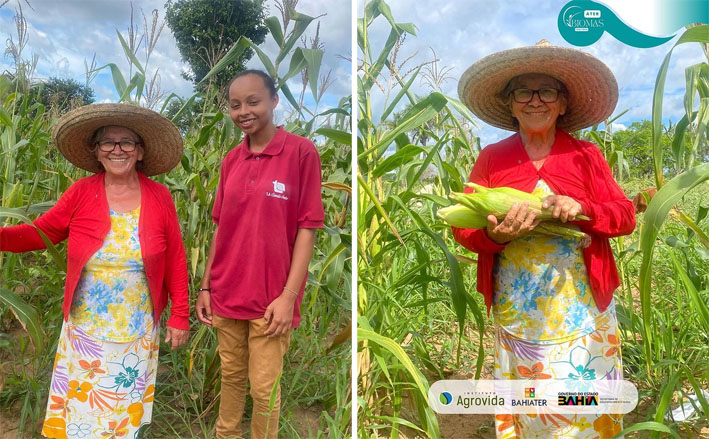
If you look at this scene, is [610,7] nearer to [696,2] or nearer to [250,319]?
[696,2]

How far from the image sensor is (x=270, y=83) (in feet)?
2.90

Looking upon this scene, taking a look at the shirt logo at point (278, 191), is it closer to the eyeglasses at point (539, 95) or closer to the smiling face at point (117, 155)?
the smiling face at point (117, 155)

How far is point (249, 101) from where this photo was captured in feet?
2.82

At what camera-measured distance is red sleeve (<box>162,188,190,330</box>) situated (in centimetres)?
93

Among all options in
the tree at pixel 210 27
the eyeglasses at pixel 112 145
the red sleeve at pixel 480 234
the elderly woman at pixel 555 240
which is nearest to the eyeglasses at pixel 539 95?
the elderly woman at pixel 555 240

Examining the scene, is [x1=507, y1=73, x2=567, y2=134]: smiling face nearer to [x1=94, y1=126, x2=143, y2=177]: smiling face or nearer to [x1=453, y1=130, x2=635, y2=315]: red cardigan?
[x1=453, y1=130, x2=635, y2=315]: red cardigan

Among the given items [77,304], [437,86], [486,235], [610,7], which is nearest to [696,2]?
[610,7]

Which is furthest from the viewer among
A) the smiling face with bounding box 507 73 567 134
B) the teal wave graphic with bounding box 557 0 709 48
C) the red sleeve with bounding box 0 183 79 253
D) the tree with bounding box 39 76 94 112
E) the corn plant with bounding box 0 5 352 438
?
the tree with bounding box 39 76 94 112

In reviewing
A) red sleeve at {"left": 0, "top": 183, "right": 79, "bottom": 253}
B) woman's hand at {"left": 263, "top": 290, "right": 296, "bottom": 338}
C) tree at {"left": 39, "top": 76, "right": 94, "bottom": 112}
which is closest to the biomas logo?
woman's hand at {"left": 263, "top": 290, "right": 296, "bottom": 338}

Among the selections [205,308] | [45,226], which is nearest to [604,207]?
[205,308]

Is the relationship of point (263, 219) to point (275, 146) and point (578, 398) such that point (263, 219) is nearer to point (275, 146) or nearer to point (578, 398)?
point (275, 146)

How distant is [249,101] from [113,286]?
403mm

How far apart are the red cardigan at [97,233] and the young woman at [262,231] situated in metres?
0.09

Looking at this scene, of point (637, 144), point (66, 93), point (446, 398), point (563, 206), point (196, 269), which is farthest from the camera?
point (637, 144)
